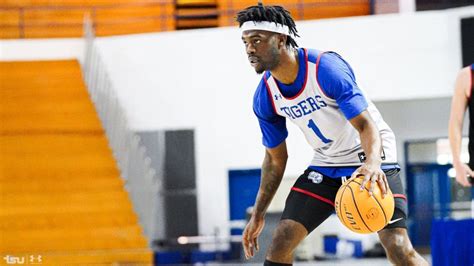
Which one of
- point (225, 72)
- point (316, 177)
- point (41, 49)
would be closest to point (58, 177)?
point (41, 49)

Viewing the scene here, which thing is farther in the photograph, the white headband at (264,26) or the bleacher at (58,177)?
the bleacher at (58,177)

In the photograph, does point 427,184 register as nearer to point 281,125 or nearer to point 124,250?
point 124,250

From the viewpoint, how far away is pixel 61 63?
1411cm

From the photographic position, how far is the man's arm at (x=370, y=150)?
4.21 metres

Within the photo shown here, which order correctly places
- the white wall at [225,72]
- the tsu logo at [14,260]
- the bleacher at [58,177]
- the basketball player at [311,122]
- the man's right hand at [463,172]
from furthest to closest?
the white wall at [225,72], the bleacher at [58,177], the tsu logo at [14,260], the man's right hand at [463,172], the basketball player at [311,122]

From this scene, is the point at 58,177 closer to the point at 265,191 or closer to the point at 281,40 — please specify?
the point at 265,191

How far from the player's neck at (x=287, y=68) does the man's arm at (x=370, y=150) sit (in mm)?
442

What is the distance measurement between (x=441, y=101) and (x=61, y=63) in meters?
5.54

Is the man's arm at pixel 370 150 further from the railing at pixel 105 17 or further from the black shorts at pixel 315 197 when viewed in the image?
the railing at pixel 105 17

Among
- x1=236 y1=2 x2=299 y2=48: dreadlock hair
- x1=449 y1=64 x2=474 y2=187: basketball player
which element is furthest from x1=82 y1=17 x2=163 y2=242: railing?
x1=236 y1=2 x2=299 y2=48: dreadlock hair

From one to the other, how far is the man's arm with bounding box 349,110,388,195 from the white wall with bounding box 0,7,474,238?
303 inches

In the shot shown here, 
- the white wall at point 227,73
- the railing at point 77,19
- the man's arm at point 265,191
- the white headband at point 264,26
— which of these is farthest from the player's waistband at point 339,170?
the railing at point 77,19

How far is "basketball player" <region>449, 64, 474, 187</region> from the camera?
5.13 m

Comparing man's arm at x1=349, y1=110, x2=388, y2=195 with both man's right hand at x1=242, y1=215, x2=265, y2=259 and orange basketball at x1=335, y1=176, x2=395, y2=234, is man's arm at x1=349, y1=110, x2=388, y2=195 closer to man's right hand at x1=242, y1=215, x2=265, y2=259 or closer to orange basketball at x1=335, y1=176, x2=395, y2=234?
orange basketball at x1=335, y1=176, x2=395, y2=234
